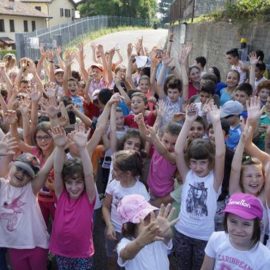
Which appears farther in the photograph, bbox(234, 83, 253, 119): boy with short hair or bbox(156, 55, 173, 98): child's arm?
bbox(156, 55, 173, 98): child's arm

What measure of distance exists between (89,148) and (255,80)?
356cm

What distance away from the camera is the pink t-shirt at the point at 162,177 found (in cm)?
368

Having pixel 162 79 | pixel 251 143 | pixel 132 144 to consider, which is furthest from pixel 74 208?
pixel 162 79

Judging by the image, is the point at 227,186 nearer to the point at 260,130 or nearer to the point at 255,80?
the point at 260,130

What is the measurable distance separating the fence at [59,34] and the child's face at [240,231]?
11.8 m

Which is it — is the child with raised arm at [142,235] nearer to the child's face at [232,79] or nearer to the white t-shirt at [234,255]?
the white t-shirt at [234,255]

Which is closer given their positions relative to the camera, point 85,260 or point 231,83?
point 85,260

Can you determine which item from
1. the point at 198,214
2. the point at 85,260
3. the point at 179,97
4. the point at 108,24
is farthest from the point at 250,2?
the point at 108,24

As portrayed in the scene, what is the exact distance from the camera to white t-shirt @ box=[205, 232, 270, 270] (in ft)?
7.38

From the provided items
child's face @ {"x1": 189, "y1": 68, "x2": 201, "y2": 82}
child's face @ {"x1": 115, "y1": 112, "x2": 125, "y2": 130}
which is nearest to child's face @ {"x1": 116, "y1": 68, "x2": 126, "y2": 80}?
child's face @ {"x1": 189, "y1": 68, "x2": 201, "y2": 82}

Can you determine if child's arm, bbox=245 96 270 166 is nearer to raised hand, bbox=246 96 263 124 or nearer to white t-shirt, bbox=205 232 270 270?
raised hand, bbox=246 96 263 124

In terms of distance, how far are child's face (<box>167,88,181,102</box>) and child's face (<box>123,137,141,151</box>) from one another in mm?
1658

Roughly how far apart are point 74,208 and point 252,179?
1.47 meters

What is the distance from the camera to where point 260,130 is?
389 centimetres
